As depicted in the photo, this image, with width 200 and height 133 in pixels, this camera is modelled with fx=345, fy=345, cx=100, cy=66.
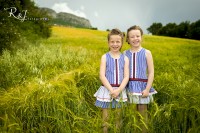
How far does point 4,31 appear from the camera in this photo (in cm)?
1234

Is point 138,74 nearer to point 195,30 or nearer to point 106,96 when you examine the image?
point 106,96

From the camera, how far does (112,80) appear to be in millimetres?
4633

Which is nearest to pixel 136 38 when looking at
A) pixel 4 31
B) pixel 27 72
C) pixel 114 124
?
pixel 114 124

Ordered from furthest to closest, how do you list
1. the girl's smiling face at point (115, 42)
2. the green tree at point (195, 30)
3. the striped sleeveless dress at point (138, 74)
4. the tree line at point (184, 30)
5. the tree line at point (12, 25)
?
the tree line at point (184, 30) < the green tree at point (195, 30) < the tree line at point (12, 25) < the striped sleeveless dress at point (138, 74) < the girl's smiling face at point (115, 42)

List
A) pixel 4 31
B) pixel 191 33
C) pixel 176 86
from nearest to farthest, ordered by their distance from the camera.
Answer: pixel 176 86 < pixel 4 31 < pixel 191 33

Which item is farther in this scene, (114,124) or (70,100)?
(70,100)

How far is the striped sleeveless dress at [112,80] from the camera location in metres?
4.57

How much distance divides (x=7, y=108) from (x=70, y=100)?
3.20 feet

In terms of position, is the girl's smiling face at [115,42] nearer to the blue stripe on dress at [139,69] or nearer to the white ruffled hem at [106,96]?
the blue stripe on dress at [139,69]

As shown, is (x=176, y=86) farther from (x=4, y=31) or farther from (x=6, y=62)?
Answer: (x=4, y=31)

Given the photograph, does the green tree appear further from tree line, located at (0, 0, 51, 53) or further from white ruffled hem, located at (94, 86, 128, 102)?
white ruffled hem, located at (94, 86, 128, 102)

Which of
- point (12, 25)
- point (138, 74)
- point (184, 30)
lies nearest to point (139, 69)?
point (138, 74)

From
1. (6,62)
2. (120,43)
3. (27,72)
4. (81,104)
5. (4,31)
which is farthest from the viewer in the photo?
(4,31)

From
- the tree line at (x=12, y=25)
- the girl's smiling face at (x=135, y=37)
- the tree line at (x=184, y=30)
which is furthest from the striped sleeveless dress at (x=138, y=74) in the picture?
the tree line at (x=184, y=30)
